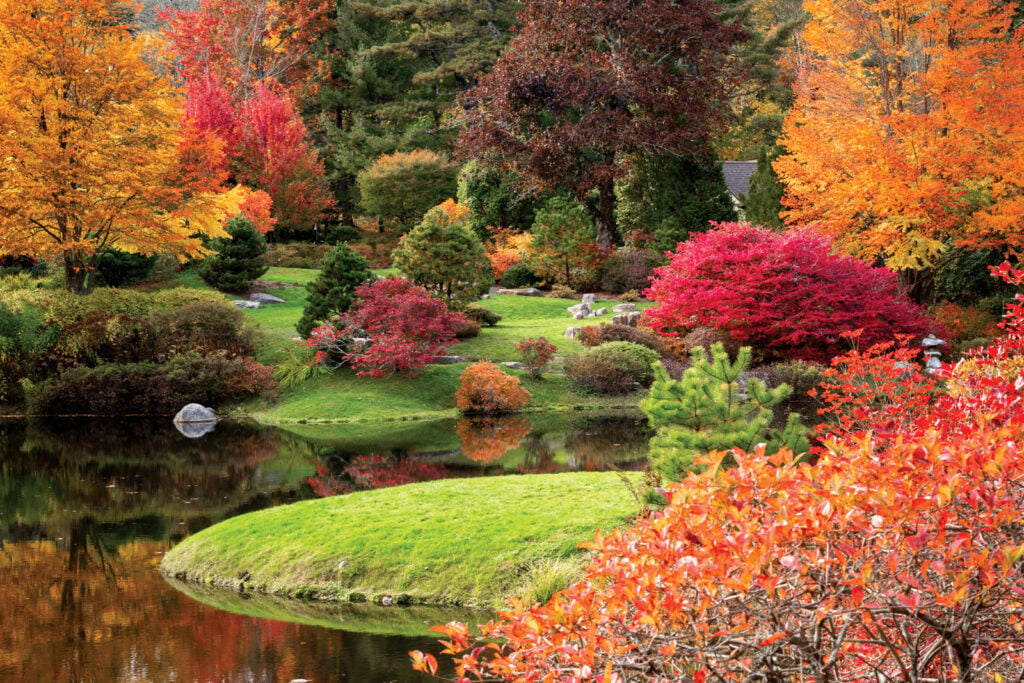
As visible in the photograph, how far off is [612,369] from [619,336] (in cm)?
156

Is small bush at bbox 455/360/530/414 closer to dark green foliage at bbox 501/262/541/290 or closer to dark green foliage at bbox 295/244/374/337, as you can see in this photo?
dark green foliage at bbox 295/244/374/337

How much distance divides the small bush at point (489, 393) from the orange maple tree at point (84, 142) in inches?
284

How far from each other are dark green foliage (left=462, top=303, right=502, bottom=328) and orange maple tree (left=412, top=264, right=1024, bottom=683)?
20667 mm

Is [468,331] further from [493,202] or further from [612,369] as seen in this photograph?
[493,202]

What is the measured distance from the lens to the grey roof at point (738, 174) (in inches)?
1585

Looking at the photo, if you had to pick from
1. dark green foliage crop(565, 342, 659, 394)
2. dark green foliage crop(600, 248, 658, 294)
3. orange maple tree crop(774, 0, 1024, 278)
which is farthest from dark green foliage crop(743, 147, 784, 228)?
dark green foliage crop(565, 342, 659, 394)

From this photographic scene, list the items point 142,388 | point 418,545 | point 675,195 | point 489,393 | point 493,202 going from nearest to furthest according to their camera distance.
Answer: point 418,545 → point 489,393 → point 142,388 → point 675,195 → point 493,202

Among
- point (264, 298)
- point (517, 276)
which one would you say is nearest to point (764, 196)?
point (517, 276)

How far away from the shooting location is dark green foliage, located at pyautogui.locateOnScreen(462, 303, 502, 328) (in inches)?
968

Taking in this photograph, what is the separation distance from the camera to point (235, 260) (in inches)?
1078

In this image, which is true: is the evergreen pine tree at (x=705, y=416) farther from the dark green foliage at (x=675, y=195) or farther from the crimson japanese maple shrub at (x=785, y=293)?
the dark green foliage at (x=675, y=195)

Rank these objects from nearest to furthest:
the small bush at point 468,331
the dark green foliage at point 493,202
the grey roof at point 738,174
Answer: the small bush at point 468,331 < the dark green foliage at point 493,202 < the grey roof at point 738,174

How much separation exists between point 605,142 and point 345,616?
24.3 m

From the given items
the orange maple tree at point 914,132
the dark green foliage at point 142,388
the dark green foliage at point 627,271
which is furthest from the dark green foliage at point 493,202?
the dark green foliage at point 142,388
